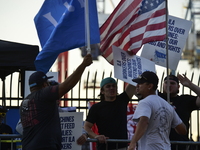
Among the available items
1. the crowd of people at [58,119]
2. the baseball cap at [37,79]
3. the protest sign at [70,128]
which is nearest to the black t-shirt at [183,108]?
the crowd of people at [58,119]

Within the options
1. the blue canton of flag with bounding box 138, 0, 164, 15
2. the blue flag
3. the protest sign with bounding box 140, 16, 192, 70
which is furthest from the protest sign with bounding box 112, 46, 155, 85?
the blue canton of flag with bounding box 138, 0, 164, 15

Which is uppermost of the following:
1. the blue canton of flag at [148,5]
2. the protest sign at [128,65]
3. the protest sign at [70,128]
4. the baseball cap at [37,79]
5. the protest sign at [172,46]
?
the blue canton of flag at [148,5]

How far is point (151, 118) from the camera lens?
6477 millimetres

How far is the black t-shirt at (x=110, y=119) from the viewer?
25.8ft

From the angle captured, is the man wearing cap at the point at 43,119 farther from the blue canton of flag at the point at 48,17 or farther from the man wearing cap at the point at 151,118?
the blue canton of flag at the point at 48,17

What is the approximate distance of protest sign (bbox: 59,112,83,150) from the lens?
761 cm

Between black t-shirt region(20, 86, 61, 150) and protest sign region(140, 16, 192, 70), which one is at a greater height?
protest sign region(140, 16, 192, 70)

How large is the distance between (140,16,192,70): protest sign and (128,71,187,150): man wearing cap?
221cm

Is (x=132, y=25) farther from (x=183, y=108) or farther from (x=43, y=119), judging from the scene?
(x=43, y=119)

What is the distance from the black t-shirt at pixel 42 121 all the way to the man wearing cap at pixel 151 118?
98 centimetres

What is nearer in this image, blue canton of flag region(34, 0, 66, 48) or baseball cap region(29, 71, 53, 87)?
baseball cap region(29, 71, 53, 87)

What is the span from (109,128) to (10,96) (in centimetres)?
395

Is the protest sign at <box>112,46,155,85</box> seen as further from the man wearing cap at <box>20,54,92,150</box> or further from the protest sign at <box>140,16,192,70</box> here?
the man wearing cap at <box>20,54,92,150</box>

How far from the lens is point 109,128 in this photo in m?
7.87
